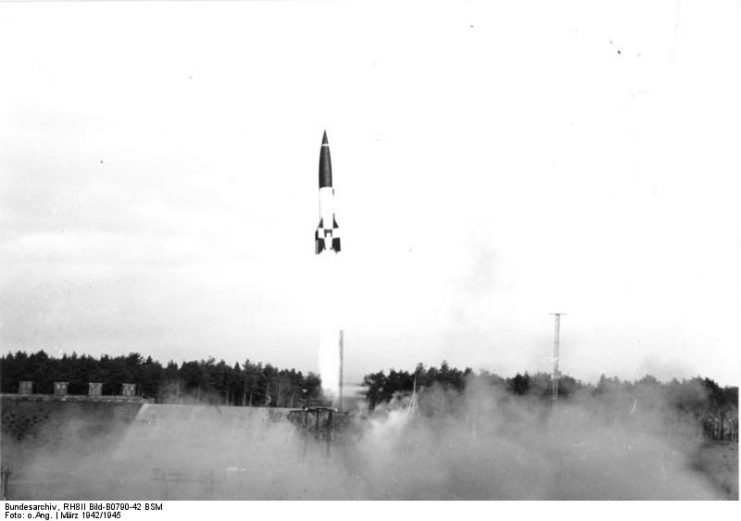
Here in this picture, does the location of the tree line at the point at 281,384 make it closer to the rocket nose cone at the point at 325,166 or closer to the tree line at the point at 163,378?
the tree line at the point at 163,378

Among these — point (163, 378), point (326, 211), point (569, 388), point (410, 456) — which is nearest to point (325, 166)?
point (326, 211)

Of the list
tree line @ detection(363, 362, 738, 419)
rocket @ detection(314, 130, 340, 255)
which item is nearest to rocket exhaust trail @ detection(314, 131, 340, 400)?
rocket @ detection(314, 130, 340, 255)

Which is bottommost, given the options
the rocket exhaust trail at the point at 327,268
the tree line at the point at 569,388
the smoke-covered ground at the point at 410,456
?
the smoke-covered ground at the point at 410,456

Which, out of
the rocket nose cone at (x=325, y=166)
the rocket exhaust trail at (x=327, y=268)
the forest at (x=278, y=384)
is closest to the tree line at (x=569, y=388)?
the forest at (x=278, y=384)

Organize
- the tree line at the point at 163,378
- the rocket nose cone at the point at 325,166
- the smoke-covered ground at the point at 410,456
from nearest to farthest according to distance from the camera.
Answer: the rocket nose cone at the point at 325,166 → the smoke-covered ground at the point at 410,456 → the tree line at the point at 163,378

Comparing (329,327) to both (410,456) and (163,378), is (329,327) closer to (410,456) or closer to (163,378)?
(410,456)
